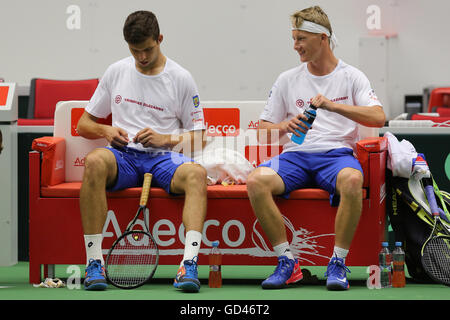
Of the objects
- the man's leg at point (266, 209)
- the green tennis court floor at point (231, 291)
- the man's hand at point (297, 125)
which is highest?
the man's hand at point (297, 125)

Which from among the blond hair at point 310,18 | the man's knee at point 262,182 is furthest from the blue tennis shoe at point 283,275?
the blond hair at point 310,18

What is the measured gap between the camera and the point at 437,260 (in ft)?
13.4

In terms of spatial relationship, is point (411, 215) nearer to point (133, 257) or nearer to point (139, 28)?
point (133, 257)

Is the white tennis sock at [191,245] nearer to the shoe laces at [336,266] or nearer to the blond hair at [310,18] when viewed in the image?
the shoe laces at [336,266]

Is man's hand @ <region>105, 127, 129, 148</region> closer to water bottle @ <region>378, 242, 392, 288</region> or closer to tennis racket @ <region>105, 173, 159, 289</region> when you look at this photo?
tennis racket @ <region>105, 173, 159, 289</region>

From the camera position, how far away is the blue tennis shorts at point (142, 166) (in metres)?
4.19

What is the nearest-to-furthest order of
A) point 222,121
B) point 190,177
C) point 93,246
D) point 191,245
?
point 191,245
point 93,246
point 190,177
point 222,121

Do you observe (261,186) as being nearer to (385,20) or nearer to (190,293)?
(190,293)

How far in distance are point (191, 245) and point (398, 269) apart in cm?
110

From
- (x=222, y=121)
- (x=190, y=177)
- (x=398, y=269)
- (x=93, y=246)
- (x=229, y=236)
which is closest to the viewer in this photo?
(x=93, y=246)

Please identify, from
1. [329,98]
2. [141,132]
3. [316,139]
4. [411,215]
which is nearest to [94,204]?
[141,132]

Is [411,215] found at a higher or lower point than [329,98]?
lower

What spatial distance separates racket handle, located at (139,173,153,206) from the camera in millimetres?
4090

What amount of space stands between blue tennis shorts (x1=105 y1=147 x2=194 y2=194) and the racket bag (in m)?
1.09
